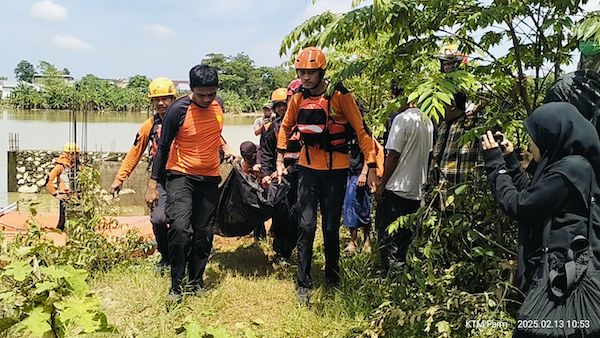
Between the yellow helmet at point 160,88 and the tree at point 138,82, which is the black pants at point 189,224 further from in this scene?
the tree at point 138,82

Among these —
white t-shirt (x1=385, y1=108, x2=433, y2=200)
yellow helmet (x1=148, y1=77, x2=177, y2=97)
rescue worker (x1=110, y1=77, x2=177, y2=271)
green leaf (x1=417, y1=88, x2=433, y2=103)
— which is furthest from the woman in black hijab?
yellow helmet (x1=148, y1=77, x2=177, y2=97)

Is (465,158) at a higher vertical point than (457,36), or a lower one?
lower

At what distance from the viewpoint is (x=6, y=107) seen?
57.0m

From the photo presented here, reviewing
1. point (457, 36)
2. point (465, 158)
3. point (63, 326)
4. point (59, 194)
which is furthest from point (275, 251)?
point (59, 194)

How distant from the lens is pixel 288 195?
17.1 ft

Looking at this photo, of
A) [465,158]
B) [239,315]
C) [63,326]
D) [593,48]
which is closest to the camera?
Result: [63,326]

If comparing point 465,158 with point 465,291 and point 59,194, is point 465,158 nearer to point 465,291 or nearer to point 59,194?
point 465,291

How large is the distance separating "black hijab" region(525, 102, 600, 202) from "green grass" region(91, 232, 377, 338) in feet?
5.57

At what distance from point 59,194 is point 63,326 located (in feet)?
20.3

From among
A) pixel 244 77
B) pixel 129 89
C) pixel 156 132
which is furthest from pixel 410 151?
pixel 244 77

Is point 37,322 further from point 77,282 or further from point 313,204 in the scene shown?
point 313,204

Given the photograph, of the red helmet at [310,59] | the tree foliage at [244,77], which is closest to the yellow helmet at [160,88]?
the red helmet at [310,59]

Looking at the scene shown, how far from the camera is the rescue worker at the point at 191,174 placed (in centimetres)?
421

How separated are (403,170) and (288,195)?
1368mm
